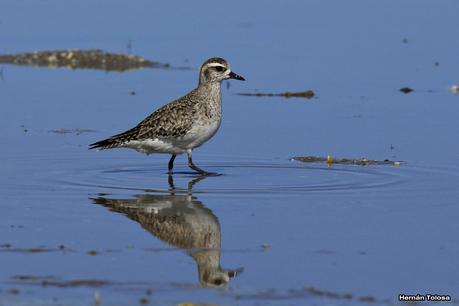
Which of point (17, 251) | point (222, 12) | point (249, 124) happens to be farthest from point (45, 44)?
point (17, 251)

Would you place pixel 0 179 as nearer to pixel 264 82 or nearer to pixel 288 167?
pixel 288 167

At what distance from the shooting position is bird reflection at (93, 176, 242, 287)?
36.0ft

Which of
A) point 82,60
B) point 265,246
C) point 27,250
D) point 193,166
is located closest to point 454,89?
point 193,166

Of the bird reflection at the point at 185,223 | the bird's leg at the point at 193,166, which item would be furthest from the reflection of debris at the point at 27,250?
the bird's leg at the point at 193,166

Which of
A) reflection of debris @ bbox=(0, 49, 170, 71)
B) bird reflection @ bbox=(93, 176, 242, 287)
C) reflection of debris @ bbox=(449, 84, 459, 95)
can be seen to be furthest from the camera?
reflection of debris @ bbox=(0, 49, 170, 71)

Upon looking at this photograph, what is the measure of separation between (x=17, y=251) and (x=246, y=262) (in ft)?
6.84

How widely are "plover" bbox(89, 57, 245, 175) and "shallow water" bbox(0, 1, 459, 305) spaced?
1.10 feet

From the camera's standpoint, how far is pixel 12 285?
10.2m

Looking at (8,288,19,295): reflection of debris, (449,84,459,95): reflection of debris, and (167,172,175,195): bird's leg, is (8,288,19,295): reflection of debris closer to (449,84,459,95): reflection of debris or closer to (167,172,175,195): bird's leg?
(167,172,175,195): bird's leg

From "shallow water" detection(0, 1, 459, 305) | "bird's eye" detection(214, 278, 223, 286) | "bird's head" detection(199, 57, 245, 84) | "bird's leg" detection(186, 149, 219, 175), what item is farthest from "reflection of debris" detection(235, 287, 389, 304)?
"bird's head" detection(199, 57, 245, 84)

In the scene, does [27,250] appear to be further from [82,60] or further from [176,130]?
[82,60]

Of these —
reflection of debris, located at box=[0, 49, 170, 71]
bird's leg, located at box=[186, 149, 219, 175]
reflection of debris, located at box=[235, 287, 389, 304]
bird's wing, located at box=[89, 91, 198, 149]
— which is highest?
reflection of debris, located at box=[0, 49, 170, 71]

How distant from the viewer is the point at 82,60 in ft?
79.8

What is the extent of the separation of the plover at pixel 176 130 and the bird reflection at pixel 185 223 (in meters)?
1.37
